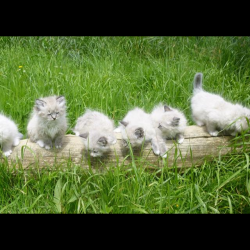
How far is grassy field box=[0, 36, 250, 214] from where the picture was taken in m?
3.12

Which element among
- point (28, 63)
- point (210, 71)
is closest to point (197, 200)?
point (210, 71)

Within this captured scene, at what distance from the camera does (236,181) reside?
3.36 metres

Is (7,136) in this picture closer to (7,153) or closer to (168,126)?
(7,153)

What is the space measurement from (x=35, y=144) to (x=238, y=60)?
180 inches

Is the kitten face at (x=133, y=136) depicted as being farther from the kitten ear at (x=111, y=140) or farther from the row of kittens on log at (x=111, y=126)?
the kitten ear at (x=111, y=140)

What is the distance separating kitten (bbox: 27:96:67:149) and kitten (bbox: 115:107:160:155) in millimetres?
720

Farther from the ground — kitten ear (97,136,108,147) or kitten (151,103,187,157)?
kitten (151,103,187,157)

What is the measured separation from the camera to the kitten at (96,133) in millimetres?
3398

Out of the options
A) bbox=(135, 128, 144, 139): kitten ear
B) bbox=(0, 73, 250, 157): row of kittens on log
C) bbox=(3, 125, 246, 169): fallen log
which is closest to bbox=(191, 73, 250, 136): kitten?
bbox=(0, 73, 250, 157): row of kittens on log

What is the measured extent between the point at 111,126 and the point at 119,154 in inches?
15.7

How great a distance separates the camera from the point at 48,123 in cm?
357

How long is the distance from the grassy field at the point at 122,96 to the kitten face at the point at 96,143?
0.72 feet

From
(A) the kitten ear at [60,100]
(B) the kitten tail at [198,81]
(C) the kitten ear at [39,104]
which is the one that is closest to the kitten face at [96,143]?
(A) the kitten ear at [60,100]

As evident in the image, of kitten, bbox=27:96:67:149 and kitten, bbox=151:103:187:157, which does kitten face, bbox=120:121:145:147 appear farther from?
kitten, bbox=27:96:67:149
